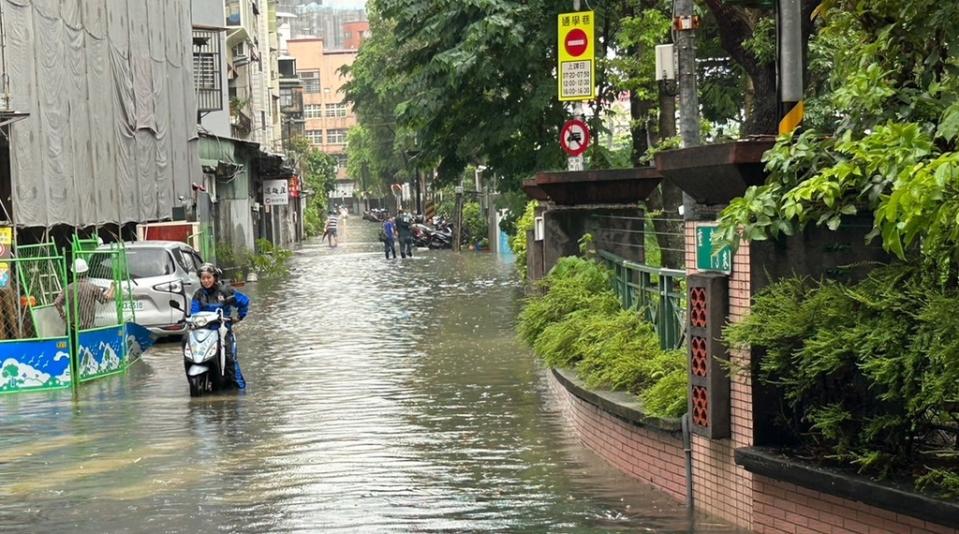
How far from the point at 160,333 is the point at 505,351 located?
613cm

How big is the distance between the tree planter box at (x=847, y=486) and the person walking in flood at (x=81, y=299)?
34.8 feet

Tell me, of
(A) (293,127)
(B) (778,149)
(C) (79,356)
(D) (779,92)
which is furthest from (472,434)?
(A) (293,127)

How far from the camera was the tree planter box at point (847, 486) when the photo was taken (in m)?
6.23

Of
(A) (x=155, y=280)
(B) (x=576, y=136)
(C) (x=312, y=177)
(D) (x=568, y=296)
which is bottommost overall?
(A) (x=155, y=280)

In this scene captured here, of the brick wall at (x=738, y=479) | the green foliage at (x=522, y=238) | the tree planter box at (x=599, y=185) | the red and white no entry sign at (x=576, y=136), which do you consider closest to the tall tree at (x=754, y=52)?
the tree planter box at (x=599, y=185)

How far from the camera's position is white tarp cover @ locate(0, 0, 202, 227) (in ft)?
71.5

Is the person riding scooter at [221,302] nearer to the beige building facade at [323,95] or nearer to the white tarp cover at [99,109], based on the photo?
the white tarp cover at [99,109]

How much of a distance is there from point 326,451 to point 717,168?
15.3 feet

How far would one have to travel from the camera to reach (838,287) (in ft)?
24.3

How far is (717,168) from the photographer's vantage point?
27.5 ft

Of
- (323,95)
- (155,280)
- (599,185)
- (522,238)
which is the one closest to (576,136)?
(599,185)

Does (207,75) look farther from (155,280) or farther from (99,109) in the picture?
(155,280)

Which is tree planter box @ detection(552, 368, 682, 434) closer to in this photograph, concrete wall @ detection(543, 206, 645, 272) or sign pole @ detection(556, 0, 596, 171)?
concrete wall @ detection(543, 206, 645, 272)

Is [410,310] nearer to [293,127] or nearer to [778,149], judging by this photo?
[778,149]
